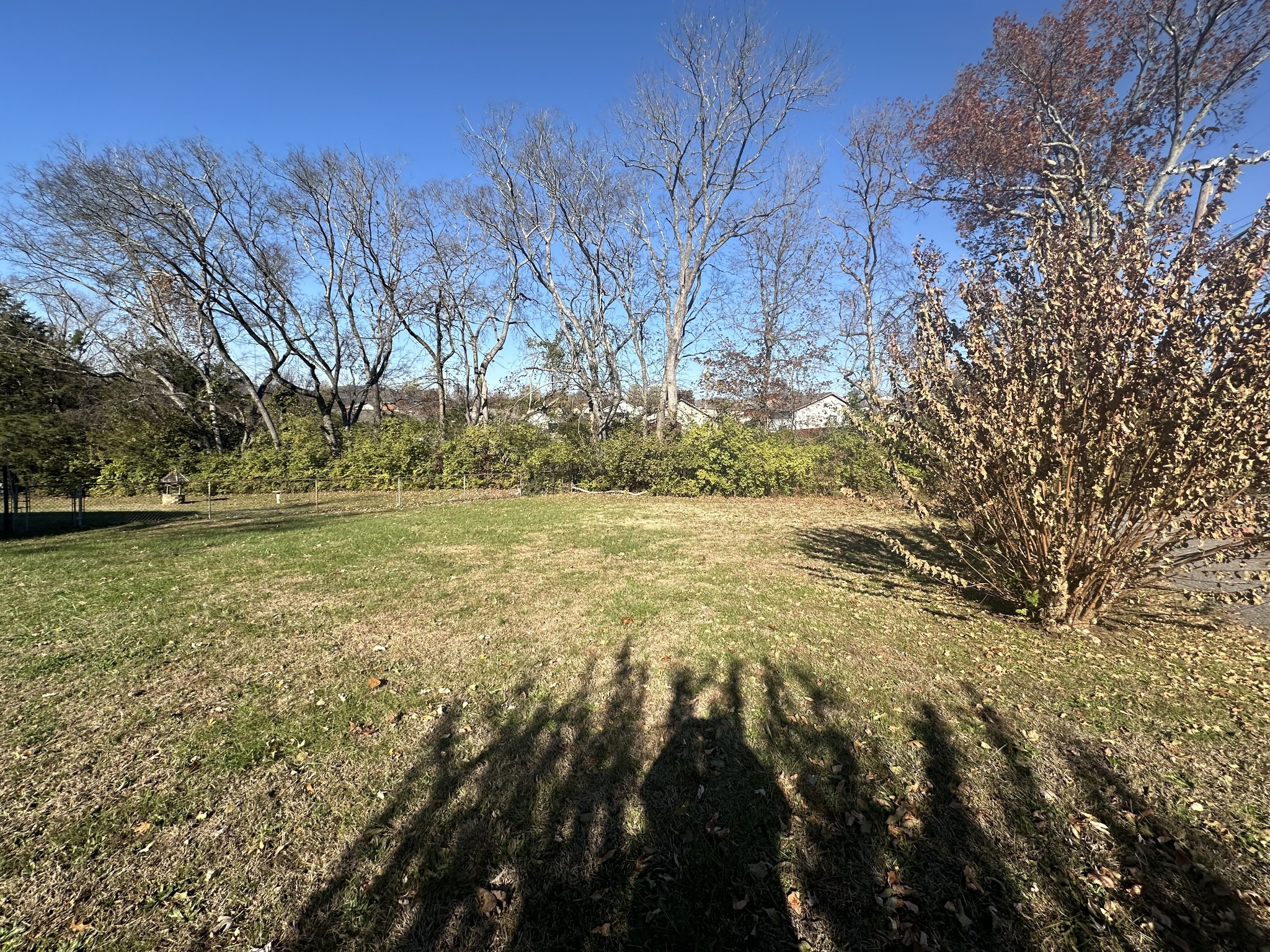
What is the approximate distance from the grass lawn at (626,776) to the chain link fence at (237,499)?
794 cm

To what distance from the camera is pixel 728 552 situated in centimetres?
751

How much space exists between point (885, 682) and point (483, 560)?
5164 mm

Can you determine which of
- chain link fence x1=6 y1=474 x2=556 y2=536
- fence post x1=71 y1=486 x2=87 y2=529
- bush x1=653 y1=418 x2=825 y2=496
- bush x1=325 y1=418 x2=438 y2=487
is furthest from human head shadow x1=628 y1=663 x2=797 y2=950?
bush x1=325 y1=418 x2=438 y2=487

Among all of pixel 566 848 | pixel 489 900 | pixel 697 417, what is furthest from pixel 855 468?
pixel 489 900

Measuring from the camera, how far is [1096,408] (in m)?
3.71

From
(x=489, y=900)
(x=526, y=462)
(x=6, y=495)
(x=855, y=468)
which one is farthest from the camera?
(x=526, y=462)

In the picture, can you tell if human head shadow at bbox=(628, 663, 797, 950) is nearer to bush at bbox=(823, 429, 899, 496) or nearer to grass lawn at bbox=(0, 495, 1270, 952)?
grass lawn at bbox=(0, 495, 1270, 952)

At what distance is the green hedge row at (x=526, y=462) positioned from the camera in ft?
48.8

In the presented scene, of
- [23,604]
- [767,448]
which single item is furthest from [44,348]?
[767,448]

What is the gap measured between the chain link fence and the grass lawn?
26.0ft

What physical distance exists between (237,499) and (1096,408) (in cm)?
2071

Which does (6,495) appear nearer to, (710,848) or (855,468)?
(710,848)

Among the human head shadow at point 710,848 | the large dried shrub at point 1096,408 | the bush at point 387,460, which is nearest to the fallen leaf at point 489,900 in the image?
the human head shadow at point 710,848

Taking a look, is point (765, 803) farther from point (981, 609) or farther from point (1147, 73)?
point (1147, 73)
